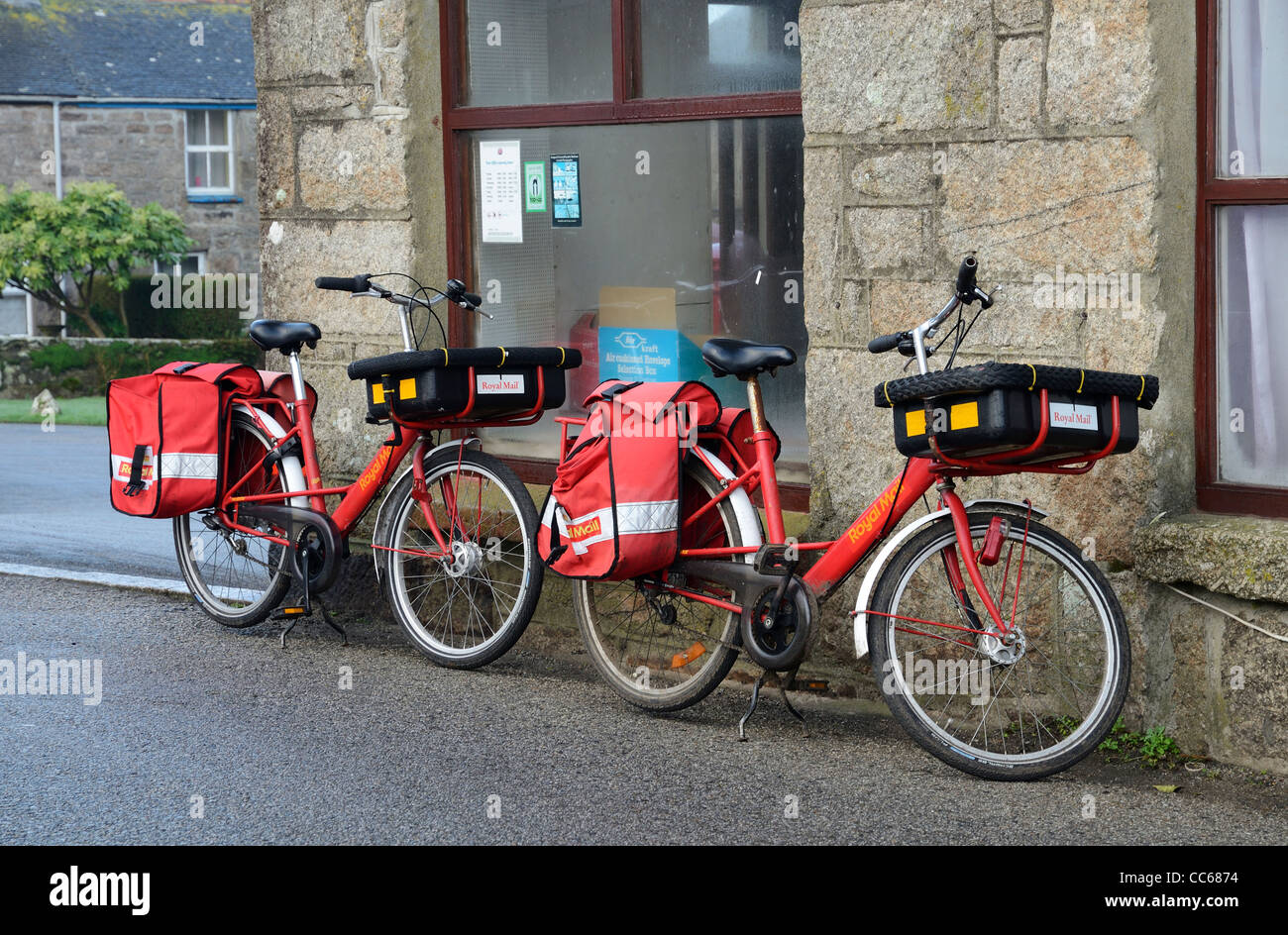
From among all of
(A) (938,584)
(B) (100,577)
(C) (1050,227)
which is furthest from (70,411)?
(C) (1050,227)

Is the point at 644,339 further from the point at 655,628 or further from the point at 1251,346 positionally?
the point at 1251,346

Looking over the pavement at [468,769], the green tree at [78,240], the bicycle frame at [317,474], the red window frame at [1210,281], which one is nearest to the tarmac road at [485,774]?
the pavement at [468,769]

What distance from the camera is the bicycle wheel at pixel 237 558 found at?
6.87m

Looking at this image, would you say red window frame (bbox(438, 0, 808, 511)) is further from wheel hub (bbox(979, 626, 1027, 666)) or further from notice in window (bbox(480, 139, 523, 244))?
wheel hub (bbox(979, 626, 1027, 666))

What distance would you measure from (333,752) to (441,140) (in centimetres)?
300

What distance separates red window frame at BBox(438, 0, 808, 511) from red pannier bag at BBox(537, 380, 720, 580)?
850 millimetres

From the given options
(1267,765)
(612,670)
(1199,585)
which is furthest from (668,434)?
(1267,765)

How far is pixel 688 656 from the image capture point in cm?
580

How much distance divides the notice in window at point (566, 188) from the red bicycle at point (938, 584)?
53.8 inches

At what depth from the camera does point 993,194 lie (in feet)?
17.6

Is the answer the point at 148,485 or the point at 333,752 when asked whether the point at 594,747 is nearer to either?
the point at 333,752

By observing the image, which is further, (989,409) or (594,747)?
(594,747)

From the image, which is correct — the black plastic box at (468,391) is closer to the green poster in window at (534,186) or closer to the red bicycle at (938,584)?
the red bicycle at (938,584)

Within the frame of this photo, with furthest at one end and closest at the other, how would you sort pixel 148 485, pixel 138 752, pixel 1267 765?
pixel 148 485, pixel 138 752, pixel 1267 765
